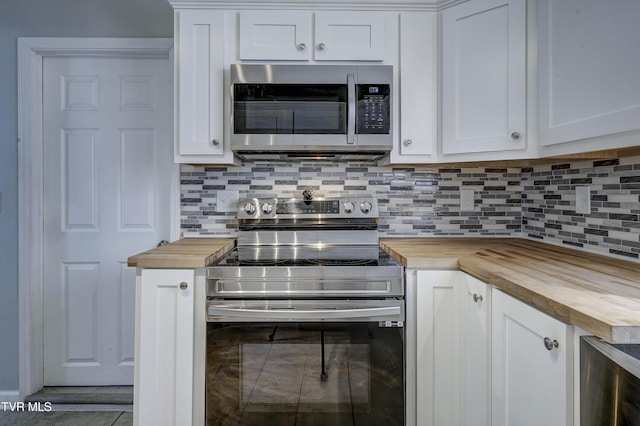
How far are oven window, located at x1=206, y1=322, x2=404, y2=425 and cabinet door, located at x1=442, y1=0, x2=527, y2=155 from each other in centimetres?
95

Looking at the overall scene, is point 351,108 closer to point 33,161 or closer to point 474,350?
point 474,350

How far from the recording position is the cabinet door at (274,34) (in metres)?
1.81

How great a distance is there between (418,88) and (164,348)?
1601 mm

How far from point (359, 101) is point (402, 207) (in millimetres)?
669

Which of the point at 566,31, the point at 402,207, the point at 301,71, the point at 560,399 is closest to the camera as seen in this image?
the point at 560,399

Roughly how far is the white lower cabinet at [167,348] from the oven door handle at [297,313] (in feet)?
0.42

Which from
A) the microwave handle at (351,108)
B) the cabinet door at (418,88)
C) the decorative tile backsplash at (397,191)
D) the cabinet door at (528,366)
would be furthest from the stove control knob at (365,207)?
the cabinet door at (528,366)

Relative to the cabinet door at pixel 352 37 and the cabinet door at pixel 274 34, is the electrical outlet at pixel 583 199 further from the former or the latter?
the cabinet door at pixel 274 34

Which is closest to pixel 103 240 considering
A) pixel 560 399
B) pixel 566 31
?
pixel 560 399

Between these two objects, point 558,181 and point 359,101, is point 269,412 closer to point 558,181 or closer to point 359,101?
point 359,101

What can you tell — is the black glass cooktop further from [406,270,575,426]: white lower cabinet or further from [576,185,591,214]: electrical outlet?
[576,185,591,214]: electrical outlet

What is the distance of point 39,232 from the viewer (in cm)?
220

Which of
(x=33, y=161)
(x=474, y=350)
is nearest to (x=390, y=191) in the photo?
(x=474, y=350)

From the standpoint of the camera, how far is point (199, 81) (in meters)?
1.82
